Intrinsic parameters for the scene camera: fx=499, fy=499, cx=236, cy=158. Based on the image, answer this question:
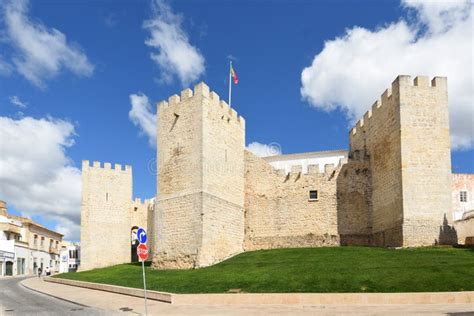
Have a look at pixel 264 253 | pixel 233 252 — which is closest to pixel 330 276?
pixel 264 253

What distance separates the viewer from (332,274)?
16.5 m

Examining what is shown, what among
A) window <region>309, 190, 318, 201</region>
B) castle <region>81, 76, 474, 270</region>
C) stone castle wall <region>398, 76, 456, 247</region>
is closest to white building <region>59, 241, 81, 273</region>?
castle <region>81, 76, 474, 270</region>

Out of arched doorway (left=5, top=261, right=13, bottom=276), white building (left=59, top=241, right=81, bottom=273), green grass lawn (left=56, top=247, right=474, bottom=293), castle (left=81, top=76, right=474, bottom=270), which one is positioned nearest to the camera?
green grass lawn (left=56, top=247, right=474, bottom=293)

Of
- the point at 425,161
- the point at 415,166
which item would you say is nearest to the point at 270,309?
the point at 415,166

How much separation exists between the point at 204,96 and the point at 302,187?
25.7 feet

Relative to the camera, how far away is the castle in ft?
74.2

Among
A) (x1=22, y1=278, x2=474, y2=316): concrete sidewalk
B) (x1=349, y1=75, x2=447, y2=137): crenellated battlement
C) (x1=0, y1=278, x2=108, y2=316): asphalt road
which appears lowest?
(x1=0, y1=278, x2=108, y2=316): asphalt road

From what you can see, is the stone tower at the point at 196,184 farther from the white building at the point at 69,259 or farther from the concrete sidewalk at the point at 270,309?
the white building at the point at 69,259

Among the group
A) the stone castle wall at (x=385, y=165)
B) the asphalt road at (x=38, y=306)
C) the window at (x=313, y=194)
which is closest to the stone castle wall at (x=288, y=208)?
the window at (x=313, y=194)

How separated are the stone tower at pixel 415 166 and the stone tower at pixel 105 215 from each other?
18.1 meters

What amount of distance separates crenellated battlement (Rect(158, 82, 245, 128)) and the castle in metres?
0.05

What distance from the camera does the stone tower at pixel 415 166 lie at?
22.1 meters

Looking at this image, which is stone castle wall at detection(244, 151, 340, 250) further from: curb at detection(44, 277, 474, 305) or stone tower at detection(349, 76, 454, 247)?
curb at detection(44, 277, 474, 305)

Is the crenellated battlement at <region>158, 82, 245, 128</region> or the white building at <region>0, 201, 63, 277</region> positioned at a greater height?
the crenellated battlement at <region>158, 82, 245, 128</region>
